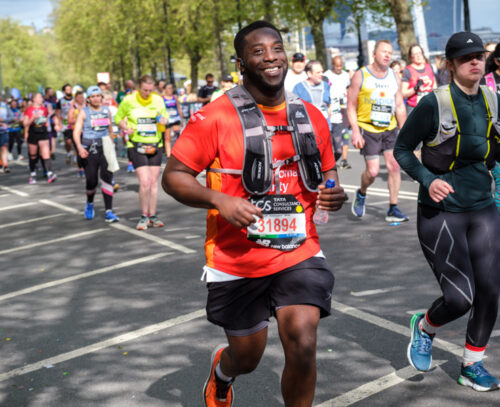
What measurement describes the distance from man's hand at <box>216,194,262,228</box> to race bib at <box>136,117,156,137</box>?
6.85 meters

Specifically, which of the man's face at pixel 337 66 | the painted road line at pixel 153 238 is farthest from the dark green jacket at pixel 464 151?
the man's face at pixel 337 66

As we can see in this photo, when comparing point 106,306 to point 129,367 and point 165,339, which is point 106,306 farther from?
point 129,367

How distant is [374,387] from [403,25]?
19.0 m

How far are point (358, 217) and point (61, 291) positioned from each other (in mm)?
4187

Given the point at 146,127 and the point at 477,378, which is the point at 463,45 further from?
the point at 146,127

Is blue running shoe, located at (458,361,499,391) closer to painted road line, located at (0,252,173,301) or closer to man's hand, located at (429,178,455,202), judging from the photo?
man's hand, located at (429,178,455,202)

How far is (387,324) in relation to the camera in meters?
5.32

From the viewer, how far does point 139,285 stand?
6.93 m

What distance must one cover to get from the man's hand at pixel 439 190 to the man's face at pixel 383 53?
506 cm

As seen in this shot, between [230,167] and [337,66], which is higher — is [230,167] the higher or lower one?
the lower one

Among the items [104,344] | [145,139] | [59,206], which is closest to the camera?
[104,344]

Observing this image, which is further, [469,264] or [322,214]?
[469,264]

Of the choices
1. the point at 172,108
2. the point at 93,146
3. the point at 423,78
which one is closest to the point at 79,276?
the point at 93,146

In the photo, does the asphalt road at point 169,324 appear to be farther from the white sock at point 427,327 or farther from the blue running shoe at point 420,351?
the white sock at point 427,327
